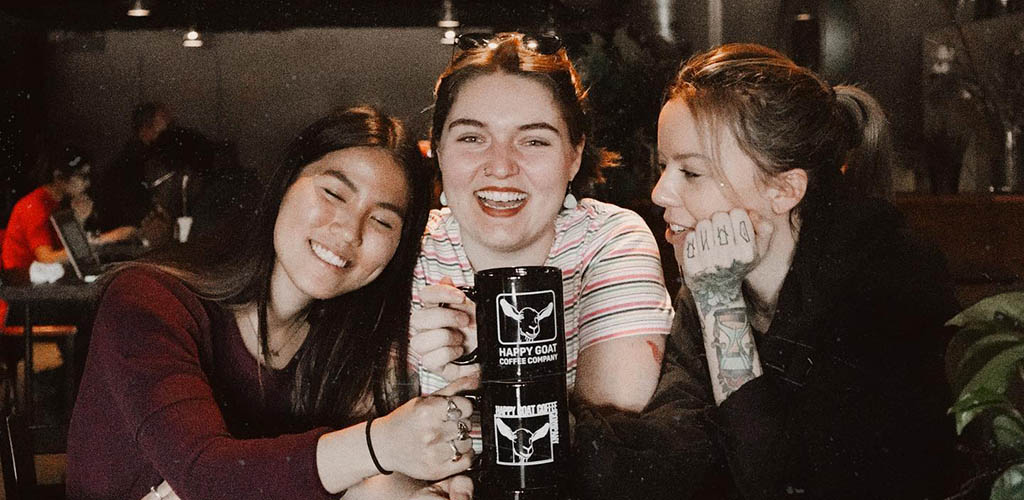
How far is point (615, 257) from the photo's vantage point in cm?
134

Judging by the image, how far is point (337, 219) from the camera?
1291mm

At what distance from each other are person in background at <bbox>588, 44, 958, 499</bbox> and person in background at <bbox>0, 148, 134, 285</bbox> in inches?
29.4

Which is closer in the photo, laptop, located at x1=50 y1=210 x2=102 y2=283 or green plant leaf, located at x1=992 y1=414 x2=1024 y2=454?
laptop, located at x1=50 y1=210 x2=102 y2=283

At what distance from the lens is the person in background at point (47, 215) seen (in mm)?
1281

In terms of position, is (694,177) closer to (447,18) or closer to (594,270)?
(594,270)

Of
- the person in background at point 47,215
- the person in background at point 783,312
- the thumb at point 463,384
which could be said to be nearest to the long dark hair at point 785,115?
the person in background at point 783,312

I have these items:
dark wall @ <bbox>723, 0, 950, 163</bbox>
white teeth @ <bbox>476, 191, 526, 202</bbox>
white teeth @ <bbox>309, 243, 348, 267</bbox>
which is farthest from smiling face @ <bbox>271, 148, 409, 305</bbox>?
dark wall @ <bbox>723, 0, 950, 163</bbox>

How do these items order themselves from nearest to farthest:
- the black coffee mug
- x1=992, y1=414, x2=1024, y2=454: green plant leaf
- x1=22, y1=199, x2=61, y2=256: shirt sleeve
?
the black coffee mug, x1=22, y1=199, x2=61, y2=256: shirt sleeve, x1=992, y1=414, x2=1024, y2=454: green plant leaf

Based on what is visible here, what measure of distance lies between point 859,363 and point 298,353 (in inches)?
30.1

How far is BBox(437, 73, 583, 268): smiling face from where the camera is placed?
130 cm

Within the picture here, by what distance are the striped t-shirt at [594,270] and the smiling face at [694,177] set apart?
0.05 metres

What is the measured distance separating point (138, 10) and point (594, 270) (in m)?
0.69

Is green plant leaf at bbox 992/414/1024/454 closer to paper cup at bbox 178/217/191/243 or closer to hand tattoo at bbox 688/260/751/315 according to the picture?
hand tattoo at bbox 688/260/751/315

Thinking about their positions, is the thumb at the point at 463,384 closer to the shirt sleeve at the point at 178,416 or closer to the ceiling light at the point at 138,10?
the shirt sleeve at the point at 178,416
